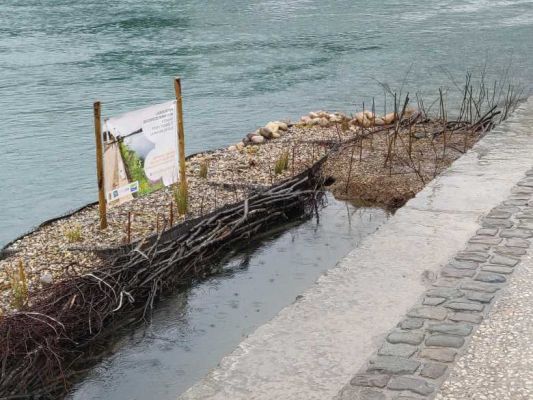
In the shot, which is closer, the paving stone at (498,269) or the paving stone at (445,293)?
the paving stone at (445,293)

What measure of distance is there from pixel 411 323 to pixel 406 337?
7.0 inches

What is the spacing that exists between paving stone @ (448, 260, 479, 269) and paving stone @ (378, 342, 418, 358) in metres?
1.16

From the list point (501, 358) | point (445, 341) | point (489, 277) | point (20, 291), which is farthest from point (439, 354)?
point (20, 291)

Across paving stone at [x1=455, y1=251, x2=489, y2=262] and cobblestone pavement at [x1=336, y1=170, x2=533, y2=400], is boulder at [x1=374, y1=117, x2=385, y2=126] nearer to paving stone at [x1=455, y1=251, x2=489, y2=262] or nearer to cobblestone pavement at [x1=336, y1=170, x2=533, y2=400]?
cobblestone pavement at [x1=336, y1=170, x2=533, y2=400]

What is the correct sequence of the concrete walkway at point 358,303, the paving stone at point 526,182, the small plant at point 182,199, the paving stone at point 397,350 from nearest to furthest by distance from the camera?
the concrete walkway at point 358,303, the paving stone at point 397,350, the paving stone at point 526,182, the small plant at point 182,199

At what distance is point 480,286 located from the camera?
516cm

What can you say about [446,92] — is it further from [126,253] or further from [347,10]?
[347,10]

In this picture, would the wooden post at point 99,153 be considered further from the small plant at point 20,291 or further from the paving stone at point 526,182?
the paving stone at point 526,182

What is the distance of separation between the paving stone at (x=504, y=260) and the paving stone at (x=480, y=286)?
1.15 feet

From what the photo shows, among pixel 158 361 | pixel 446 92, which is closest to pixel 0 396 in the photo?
pixel 158 361

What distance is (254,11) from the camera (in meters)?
25.7

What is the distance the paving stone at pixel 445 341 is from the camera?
14.6 ft

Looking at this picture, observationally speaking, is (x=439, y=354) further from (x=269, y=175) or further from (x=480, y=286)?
(x=269, y=175)

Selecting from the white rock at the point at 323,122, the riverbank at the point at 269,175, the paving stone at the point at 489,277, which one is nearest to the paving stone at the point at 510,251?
the paving stone at the point at 489,277
